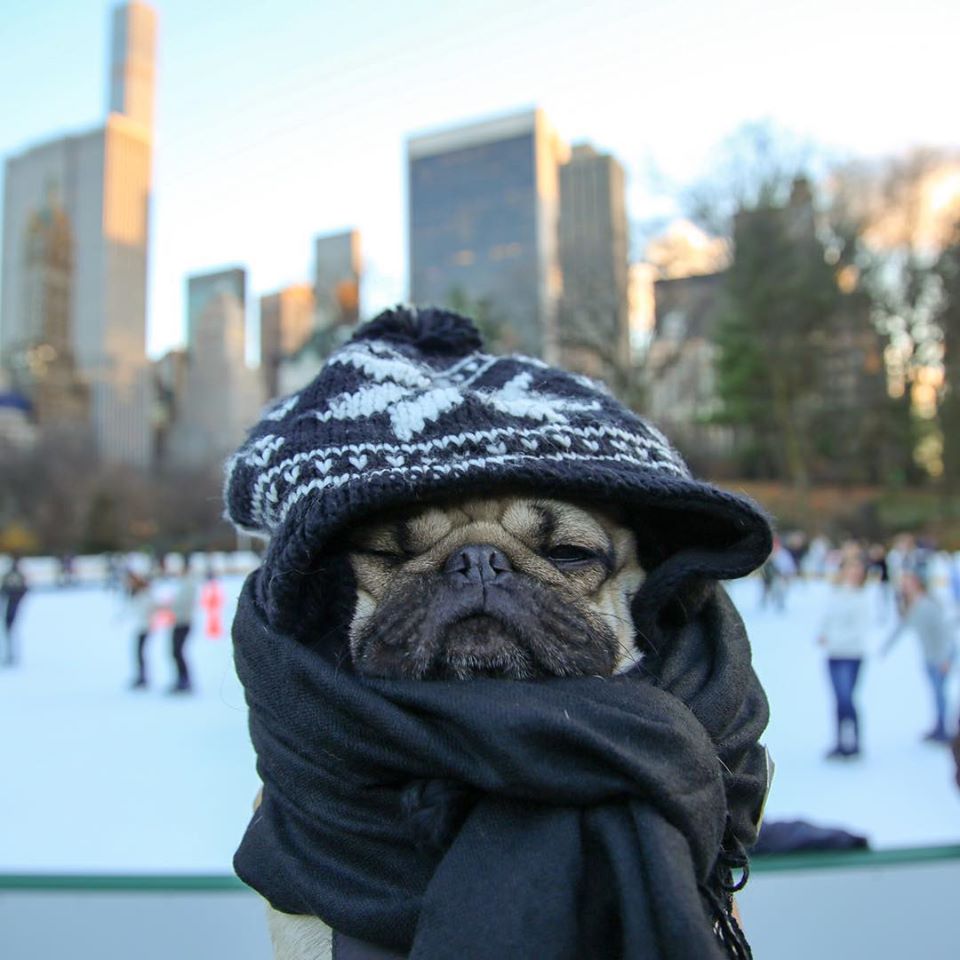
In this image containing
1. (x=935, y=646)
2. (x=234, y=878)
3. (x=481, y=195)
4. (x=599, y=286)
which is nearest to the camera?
(x=234, y=878)

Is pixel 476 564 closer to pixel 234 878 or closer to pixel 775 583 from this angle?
pixel 234 878

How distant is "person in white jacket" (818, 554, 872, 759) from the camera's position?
26.6ft

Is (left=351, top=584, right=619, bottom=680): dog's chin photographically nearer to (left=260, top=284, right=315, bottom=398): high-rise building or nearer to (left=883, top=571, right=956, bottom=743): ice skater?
(left=883, top=571, right=956, bottom=743): ice skater

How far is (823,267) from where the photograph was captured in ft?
107

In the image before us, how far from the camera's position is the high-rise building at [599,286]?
2727 cm

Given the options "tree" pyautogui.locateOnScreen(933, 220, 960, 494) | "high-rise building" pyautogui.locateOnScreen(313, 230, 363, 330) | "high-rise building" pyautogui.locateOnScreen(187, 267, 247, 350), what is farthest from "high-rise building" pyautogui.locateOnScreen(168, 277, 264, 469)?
"tree" pyautogui.locateOnScreen(933, 220, 960, 494)

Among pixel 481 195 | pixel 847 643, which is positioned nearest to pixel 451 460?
pixel 847 643

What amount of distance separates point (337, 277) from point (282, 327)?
13.6ft

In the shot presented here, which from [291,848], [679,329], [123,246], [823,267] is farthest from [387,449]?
[123,246]

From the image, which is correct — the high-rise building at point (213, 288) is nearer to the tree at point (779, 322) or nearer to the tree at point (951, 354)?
the tree at point (779, 322)

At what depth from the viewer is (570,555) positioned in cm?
141

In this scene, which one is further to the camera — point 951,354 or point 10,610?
point 951,354

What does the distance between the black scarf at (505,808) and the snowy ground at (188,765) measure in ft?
6.03

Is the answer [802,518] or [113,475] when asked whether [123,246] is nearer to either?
[113,475]
